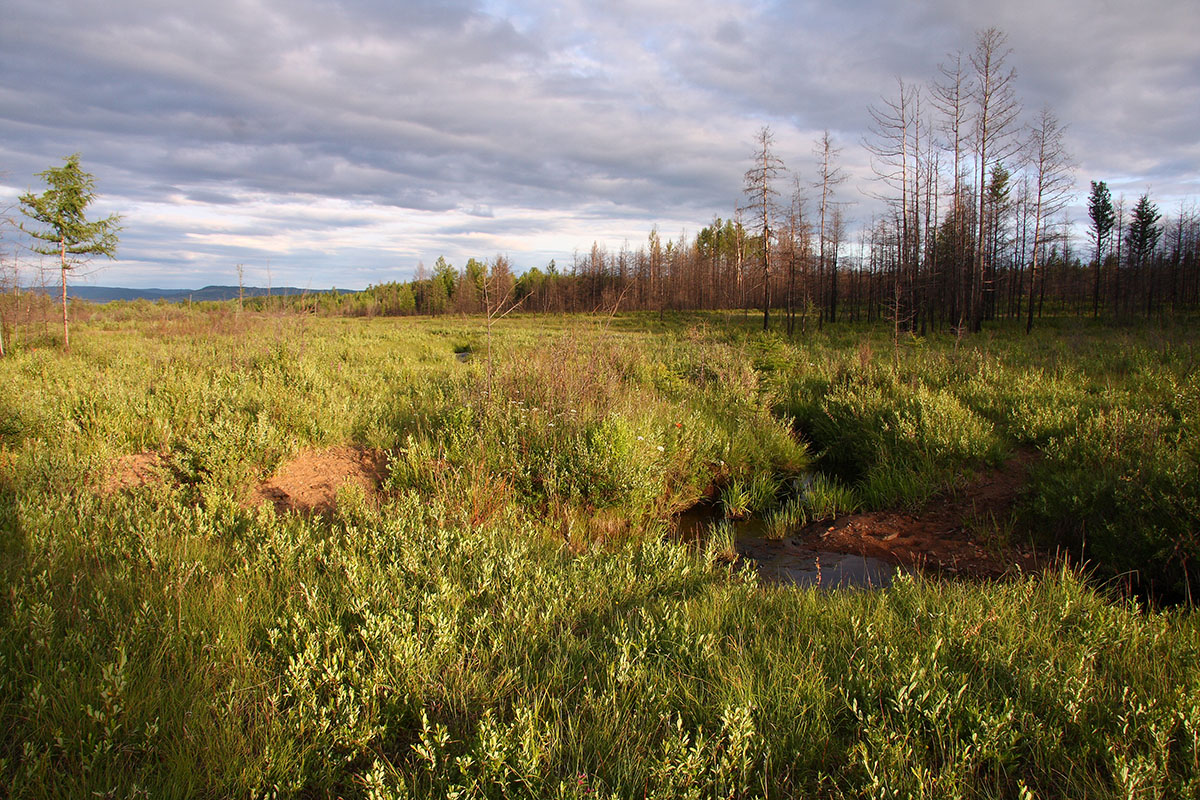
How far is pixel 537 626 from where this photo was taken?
A: 3139 millimetres

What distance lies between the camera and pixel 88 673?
2.50m

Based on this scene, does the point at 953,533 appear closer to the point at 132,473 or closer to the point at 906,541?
the point at 906,541

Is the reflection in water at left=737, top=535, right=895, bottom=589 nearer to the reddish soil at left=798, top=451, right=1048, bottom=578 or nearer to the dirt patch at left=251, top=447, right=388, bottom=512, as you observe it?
the reddish soil at left=798, top=451, right=1048, bottom=578

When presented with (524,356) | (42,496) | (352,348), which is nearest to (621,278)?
(352,348)

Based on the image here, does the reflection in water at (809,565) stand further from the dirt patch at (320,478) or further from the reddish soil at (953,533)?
the dirt patch at (320,478)

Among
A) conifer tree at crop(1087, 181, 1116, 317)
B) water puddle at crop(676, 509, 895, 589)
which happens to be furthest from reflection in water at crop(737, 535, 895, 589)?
conifer tree at crop(1087, 181, 1116, 317)

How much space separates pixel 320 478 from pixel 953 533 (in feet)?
23.3

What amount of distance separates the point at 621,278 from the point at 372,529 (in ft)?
228

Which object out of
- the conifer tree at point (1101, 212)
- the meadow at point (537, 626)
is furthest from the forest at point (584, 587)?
the conifer tree at point (1101, 212)

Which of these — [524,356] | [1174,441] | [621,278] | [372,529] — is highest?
[621,278]

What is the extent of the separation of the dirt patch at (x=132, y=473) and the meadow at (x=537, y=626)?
0.05 m

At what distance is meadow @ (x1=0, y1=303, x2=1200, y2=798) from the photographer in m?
2.14

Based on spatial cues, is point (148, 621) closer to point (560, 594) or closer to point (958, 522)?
point (560, 594)

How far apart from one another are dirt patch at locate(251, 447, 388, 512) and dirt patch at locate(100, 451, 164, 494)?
937 mm
